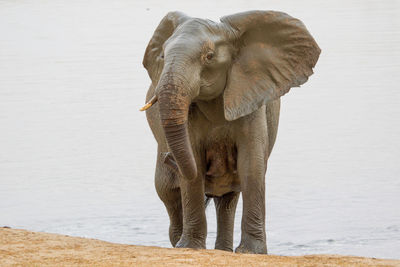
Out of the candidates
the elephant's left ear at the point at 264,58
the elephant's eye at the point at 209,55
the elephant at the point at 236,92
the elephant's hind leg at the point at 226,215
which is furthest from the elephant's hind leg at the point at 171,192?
the elephant's eye at the point at 209,55

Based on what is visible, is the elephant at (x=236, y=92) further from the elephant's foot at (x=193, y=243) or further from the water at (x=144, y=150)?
the water at (x=144, y=150)

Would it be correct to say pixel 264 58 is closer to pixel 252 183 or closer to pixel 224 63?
pixel 224 63

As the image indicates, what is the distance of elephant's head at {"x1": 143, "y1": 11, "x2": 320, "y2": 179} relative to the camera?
675 cm

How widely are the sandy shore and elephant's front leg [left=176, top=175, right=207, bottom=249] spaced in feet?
2.24

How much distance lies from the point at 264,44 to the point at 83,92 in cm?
1044

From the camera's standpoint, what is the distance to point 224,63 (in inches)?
288

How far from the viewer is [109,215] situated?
1088 centimetres

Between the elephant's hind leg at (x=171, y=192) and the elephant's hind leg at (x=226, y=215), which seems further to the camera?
the elephant's hind leg at (x=226, y=215)

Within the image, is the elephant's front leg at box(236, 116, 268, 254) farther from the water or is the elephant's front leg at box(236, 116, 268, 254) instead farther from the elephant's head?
the water

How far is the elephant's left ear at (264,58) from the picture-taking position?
24.2ft

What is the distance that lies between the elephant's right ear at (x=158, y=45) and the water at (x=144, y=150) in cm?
236

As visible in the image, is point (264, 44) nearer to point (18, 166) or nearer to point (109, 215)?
point (109, 215)

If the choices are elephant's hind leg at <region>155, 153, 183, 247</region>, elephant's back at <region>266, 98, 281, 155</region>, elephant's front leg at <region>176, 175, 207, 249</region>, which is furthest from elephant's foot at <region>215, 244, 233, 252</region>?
elephant's back at <region>266, 98, 281, 155</region>

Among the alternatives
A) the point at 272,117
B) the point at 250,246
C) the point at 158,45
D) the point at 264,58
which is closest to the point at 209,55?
the point at 264,58
